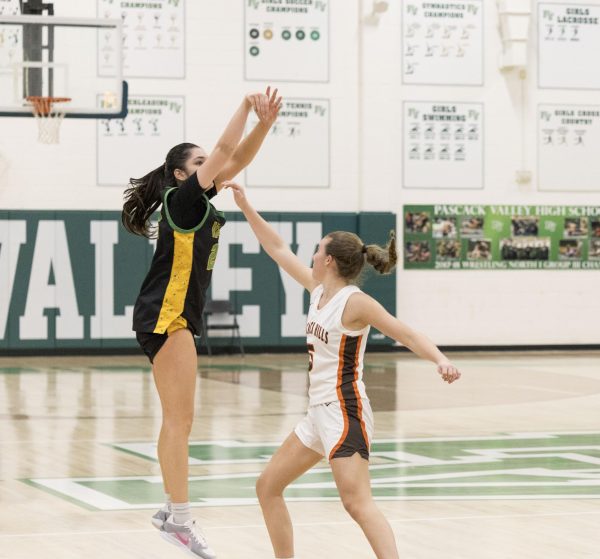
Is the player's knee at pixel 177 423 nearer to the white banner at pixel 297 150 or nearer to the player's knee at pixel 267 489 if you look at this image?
the player's knee at pixel 267 489

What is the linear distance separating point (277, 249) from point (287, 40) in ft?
50.3

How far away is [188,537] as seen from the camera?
18.7 feet

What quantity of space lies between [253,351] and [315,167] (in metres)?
3.13

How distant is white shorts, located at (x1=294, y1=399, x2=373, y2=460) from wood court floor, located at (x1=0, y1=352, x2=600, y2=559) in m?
0.95

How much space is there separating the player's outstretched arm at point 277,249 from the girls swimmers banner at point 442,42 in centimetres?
1554

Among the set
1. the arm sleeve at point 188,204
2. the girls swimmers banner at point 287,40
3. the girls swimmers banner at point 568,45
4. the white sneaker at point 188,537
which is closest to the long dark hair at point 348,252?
the arm sleeve at point 188,204

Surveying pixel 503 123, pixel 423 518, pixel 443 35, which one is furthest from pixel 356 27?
pixel 423 518

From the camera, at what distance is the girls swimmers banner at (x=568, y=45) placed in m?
21.5

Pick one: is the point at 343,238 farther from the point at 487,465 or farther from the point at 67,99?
the point at 67,99

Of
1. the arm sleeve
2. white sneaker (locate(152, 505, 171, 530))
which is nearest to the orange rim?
the arm sleeve

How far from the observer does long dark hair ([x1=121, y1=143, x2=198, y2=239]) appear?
5938 mm

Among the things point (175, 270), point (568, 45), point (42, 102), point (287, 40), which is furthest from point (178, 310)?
point (568, 45)

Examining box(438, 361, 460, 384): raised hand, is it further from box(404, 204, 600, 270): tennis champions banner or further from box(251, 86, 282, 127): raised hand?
Answer: box(404, 204, 600, 270): tennis champions banner

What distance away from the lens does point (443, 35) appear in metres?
21.1
